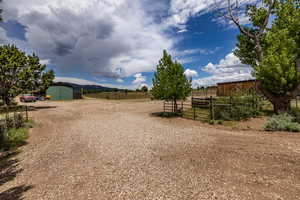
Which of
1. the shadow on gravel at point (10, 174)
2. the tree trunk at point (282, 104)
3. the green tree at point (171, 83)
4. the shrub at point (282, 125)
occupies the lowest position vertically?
the shadow on gravel at point (10, 174)

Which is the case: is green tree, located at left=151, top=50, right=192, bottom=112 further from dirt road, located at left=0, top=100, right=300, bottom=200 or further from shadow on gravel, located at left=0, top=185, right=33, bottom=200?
shadow on gravel, located at left=0, top=185, right=33, bottom=200

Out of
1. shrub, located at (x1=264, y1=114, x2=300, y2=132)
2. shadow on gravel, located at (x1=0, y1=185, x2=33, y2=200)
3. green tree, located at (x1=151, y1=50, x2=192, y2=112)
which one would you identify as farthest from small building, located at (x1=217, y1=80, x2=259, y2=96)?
shadow on gravel, located at (x1=0, y1=185, x2=33, y2=200)

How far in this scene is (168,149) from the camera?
208 inches

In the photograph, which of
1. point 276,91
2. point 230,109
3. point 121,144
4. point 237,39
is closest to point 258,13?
point 237,39

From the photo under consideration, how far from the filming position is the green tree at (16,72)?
48.3 ft

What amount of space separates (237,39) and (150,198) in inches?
846

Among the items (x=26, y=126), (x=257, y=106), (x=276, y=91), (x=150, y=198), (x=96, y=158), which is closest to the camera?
(x=150, y=198)

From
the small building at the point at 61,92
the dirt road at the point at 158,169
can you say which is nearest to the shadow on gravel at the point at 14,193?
the dirt road at the point at 158,169

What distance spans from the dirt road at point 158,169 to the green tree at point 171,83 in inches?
237

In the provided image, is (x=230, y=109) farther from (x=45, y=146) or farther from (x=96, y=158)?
(x=45, y=146)

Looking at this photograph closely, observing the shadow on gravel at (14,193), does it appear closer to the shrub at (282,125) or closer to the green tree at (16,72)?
the shrub at (282,125)

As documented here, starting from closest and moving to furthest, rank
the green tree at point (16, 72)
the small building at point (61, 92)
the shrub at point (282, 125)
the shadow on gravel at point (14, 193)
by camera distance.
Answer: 1. the shadow on gravel at point (14, 193)
2. the shrub at point (282, 125)
3. the green tree at point (16, 72)
4. the small building at point (61, 92)

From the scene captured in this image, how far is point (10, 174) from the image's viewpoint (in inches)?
152

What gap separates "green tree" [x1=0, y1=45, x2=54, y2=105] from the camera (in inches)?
580
